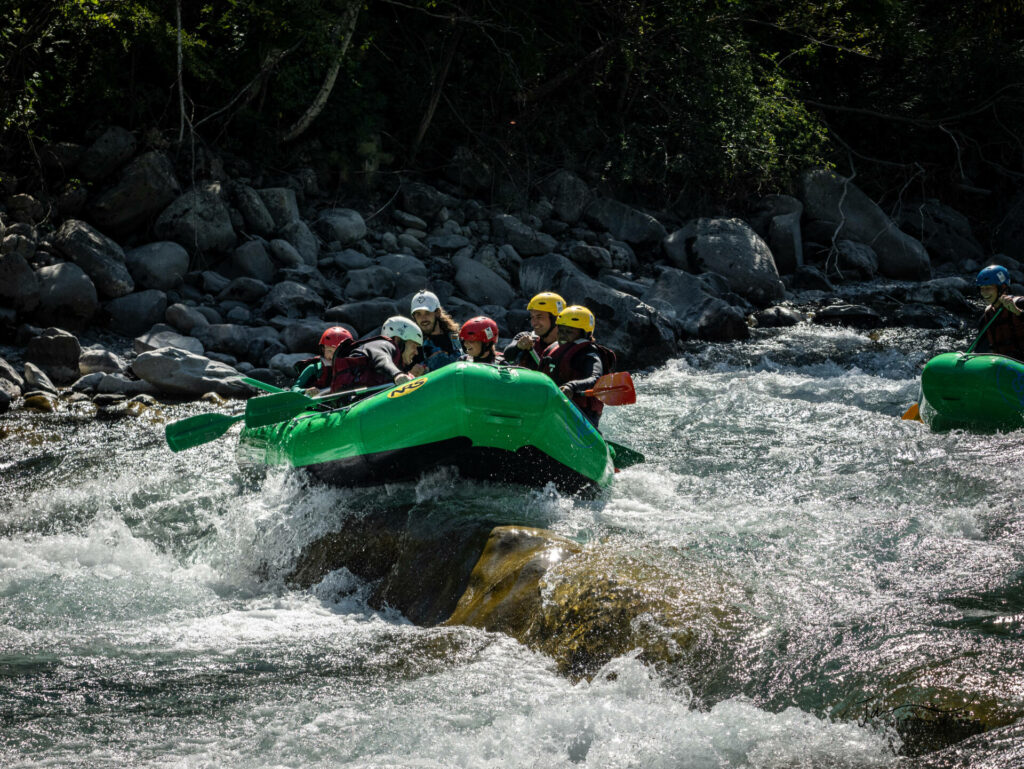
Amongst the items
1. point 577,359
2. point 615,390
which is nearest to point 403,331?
point 577,359

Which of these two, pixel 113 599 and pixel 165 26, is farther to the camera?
pixel 165 26

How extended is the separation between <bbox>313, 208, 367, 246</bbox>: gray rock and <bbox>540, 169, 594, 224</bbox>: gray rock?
3.21 metres

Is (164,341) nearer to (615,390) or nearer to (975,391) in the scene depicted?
(615,390)

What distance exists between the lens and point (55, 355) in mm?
8773

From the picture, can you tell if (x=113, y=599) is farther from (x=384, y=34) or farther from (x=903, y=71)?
(x=903, y=71)

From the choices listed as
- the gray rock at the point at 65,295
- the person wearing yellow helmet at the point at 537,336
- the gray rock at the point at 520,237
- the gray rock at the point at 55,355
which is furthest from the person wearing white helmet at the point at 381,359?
the gray rock at the point at 520,237

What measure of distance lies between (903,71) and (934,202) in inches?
96.6

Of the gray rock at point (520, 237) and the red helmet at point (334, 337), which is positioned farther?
the gray rock at point (520, 237)

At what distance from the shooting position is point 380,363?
616cm

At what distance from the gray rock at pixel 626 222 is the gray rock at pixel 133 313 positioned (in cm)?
677

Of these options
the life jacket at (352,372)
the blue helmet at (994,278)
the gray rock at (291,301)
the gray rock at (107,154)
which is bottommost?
the life jacket at (352,372)

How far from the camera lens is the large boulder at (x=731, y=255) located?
43.3ft

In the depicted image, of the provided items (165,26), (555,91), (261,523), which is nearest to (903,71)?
(555,91)

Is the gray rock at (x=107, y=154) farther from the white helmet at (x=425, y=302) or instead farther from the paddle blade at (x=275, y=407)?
the paddle blade at (x=275, y=407)
